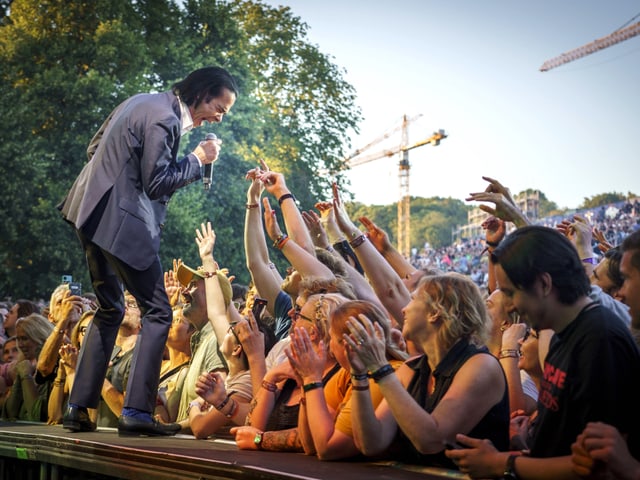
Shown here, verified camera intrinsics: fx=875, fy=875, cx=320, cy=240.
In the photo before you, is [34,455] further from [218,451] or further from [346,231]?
[346,231]

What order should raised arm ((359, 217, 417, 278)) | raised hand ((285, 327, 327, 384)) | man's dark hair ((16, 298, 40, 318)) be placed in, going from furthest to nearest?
man's dark hair ((16, 298, 40, 318))
raised arm ((359, 217, 417, 278))
raised hand ((285, 327, 327, 384))

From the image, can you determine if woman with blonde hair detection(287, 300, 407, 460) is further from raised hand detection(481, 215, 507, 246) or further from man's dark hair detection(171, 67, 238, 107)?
man's dark hair detection(171, 67, 238, 107)

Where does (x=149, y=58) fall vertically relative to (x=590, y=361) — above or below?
above

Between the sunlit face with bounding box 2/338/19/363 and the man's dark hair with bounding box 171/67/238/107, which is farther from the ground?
the man's dark hair with bounding box 171/67/238/107

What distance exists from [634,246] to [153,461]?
6.88 feet

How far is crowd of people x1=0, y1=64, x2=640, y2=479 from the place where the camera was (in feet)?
8.73

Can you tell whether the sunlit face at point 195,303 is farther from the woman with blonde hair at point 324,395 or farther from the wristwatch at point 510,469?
the wristwatch at point 510,469

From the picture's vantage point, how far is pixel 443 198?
11288 cm

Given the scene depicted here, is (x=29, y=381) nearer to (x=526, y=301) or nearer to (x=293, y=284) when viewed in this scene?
(x=293, y=284)

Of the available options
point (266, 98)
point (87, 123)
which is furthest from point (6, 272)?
point (266, 98)

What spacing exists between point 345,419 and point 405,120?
292 feet

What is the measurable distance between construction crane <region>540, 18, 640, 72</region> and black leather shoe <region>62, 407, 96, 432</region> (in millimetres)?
84945

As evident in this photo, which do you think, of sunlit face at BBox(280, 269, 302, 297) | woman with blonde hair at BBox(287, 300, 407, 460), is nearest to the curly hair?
woman with blonde hair at BBox(287, 300, 407, 460)

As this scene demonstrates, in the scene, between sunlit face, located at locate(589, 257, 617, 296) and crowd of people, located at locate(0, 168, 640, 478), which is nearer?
crowd of people, located at locate(0, 168, 640, 478)
